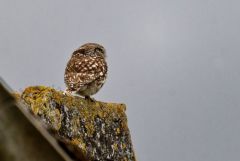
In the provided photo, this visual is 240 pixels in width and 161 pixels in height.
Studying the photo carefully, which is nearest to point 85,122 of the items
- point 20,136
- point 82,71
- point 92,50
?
point 82,71

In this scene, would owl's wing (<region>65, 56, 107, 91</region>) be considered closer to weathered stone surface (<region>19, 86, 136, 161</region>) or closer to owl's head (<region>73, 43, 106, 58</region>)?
owl's head (<region>73, 43, 106, 58</region>)

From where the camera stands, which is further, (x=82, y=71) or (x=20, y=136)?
(x=82, y=71)

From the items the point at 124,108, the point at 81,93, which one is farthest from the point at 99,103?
the point at 81,93

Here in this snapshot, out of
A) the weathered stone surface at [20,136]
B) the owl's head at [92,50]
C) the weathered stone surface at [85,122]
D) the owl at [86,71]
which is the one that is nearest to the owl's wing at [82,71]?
the owl at [86,71]

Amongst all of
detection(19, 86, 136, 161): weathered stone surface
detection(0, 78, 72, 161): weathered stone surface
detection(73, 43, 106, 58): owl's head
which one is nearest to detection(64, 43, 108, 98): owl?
detection(73, 43, 106, 58): owl's head

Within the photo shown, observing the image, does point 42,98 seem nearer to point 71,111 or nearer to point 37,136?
point 71,111

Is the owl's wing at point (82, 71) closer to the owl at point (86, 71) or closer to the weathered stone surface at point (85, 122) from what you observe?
the owl at point (86, 71)

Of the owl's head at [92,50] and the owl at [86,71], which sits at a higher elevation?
the owl's head at [92,50]

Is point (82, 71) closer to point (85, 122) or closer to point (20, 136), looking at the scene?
point (85, 122)
